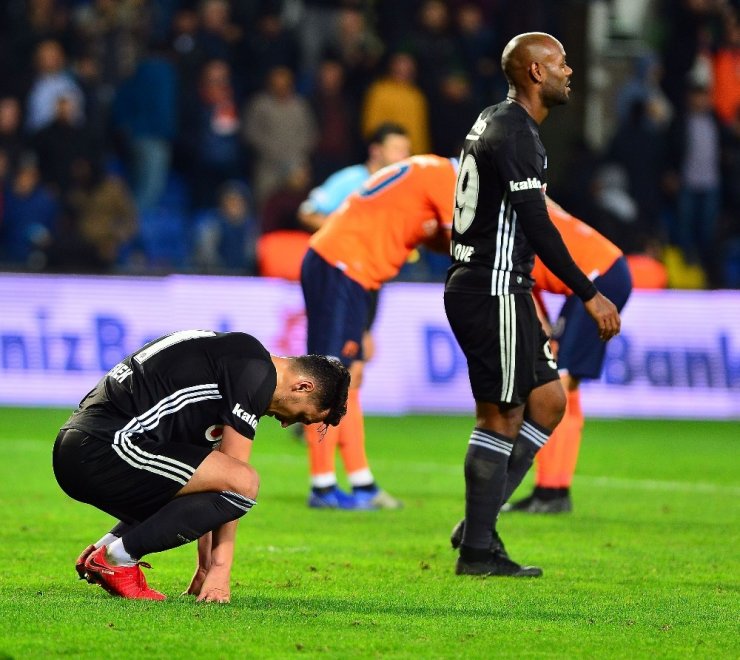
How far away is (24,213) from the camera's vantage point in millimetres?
18172

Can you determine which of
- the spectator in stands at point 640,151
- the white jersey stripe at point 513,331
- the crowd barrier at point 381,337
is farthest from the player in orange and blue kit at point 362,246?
the spectator in stands at point 640,151

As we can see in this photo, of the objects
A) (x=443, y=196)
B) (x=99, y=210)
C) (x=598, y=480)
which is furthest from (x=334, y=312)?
(x=99, y=210)

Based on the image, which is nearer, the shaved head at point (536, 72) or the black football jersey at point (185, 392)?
the black football jersey at point (185, 392)

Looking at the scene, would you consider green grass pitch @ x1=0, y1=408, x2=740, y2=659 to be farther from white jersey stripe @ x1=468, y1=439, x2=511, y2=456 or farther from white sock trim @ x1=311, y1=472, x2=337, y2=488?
white jersey stripe @ x1=468, y1=439, x2=511, y2=456

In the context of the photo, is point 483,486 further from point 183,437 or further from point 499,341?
point 183,437

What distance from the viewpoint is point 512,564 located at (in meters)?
7.29

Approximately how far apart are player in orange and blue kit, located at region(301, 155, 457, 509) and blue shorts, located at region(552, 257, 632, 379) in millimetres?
961

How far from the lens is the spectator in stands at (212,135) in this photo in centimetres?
1897

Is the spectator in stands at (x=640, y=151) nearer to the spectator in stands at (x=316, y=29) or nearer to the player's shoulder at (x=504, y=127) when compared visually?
the spectator in stands at (x=316, y=29)

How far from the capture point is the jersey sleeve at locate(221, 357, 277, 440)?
20.2 ft

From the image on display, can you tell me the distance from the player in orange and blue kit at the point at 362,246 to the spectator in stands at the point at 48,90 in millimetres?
9287

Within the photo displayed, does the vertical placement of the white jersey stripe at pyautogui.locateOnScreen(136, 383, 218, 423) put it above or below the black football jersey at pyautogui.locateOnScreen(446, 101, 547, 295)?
below

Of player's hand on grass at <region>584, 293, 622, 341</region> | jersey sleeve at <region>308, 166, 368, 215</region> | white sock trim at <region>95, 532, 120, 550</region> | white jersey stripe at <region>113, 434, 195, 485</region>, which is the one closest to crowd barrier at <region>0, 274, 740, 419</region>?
jersey sleeve at <region>308, 166, 368, 215</region>

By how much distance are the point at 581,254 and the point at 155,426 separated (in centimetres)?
407
